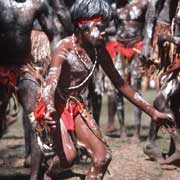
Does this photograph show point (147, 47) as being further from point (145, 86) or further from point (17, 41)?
point (145, 86)

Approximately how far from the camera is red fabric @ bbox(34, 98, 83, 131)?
616 centimetres

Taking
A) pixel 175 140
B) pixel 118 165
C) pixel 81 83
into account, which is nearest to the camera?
pixel 81 83

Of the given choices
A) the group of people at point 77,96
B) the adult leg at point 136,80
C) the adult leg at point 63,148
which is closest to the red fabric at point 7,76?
the group of people at point 77,96

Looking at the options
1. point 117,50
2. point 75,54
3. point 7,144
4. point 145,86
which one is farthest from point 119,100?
point 145,86

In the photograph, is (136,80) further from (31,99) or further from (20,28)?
(31,99)

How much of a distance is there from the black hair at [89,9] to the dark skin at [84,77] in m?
0.08

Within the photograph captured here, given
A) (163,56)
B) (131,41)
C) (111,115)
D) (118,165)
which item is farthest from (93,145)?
(111,115)

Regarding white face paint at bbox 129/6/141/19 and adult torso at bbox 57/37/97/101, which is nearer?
adult torso at bbox 57/37/97/101

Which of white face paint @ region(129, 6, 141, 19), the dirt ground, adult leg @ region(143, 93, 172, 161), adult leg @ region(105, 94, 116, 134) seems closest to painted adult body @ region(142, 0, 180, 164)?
adult leg @ region(143, 93, 172, 161)

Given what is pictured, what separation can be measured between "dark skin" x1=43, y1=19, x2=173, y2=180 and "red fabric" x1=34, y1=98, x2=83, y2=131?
0.05 m

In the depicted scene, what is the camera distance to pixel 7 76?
730 cm

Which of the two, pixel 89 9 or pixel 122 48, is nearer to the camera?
pixel 89 9

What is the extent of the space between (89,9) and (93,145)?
1.05 meters

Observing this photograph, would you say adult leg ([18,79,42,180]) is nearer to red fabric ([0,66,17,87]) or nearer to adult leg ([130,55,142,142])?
red fabric ([0,66,17,87])
